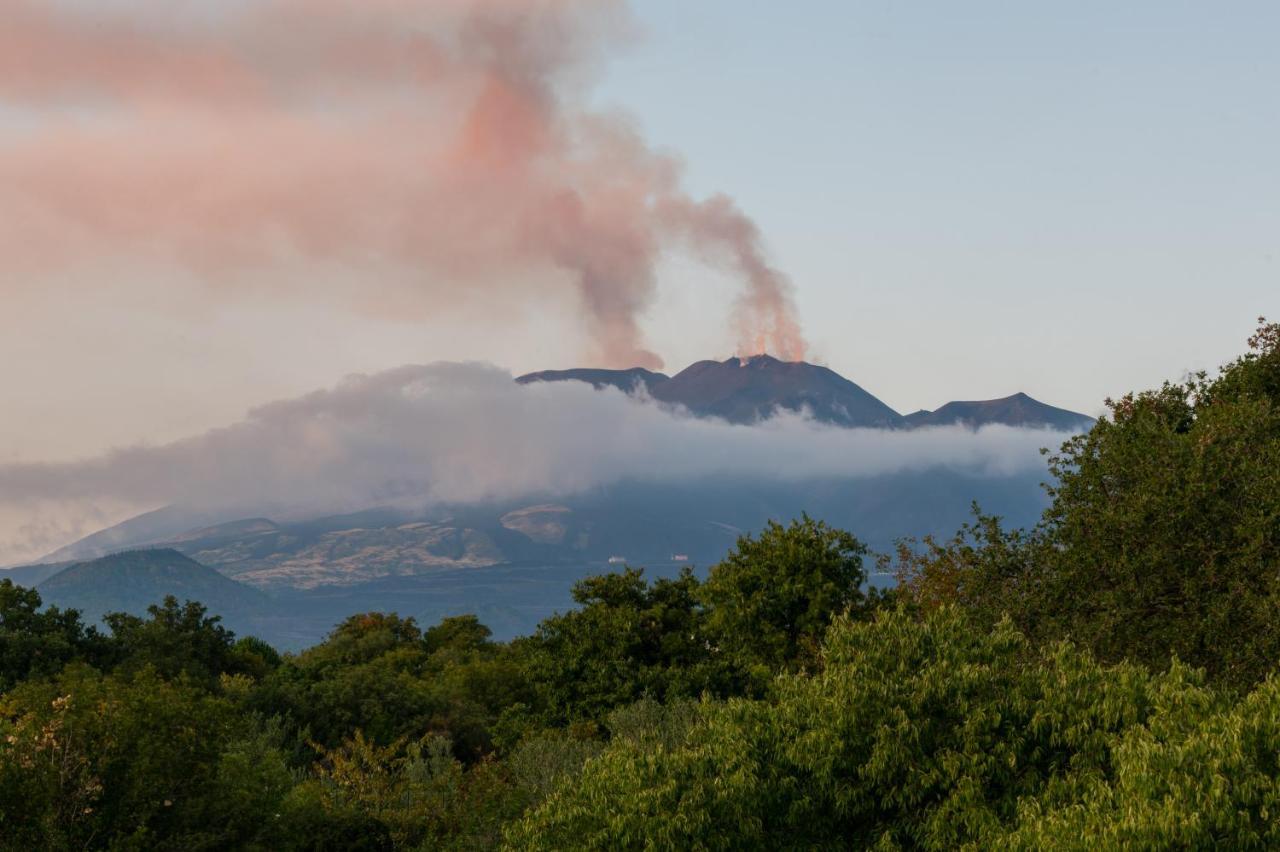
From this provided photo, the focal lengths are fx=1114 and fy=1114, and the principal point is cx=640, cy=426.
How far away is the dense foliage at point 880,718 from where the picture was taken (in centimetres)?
2136

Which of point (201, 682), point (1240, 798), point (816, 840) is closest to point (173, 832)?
point (816, 840)

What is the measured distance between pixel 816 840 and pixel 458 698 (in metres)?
58.9

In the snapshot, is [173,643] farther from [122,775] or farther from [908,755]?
[908,755]

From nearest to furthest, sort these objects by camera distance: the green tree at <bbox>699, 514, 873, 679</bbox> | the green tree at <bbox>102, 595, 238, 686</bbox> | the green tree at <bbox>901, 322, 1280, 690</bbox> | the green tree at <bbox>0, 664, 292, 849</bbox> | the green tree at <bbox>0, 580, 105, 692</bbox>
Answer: the green tree at <bbox>0, 664, 292, 849</bbox>, the green tree at <bbox>901, 322, 1280, 690</bbox>, the green tree at <bbox>699, 514, 873, 679</bbox>, the green tree at <bbox>0, 580, 105, 692</bbox>, the green tree at <bbox>102, 595, 238, 686</bbox>

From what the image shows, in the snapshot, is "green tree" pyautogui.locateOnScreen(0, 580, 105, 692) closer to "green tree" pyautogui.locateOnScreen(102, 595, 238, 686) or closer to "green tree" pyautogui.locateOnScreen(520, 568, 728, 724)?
"green tree" pyautogui.locateOnScreen(102, 595, 238, 686)

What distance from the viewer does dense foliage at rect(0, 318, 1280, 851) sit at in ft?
70.1

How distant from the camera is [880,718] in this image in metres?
23.9

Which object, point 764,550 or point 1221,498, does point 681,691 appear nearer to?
point 764,550

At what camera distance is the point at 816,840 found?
23.5 m

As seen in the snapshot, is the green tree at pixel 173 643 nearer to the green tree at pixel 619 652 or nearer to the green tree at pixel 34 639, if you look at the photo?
the green tree at pixel 34 639

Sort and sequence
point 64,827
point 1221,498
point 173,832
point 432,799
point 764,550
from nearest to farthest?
point 64,827 < point 173,832 < point 1221,498 < point 432,799 < point 764,550

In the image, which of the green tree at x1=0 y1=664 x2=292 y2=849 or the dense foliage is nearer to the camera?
the dense foliage

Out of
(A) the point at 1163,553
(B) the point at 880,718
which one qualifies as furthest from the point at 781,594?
(B) the point at 880,718

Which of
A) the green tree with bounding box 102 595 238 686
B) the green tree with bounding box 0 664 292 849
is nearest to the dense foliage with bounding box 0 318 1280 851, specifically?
the green tree with bounding box 0 664 292 849
